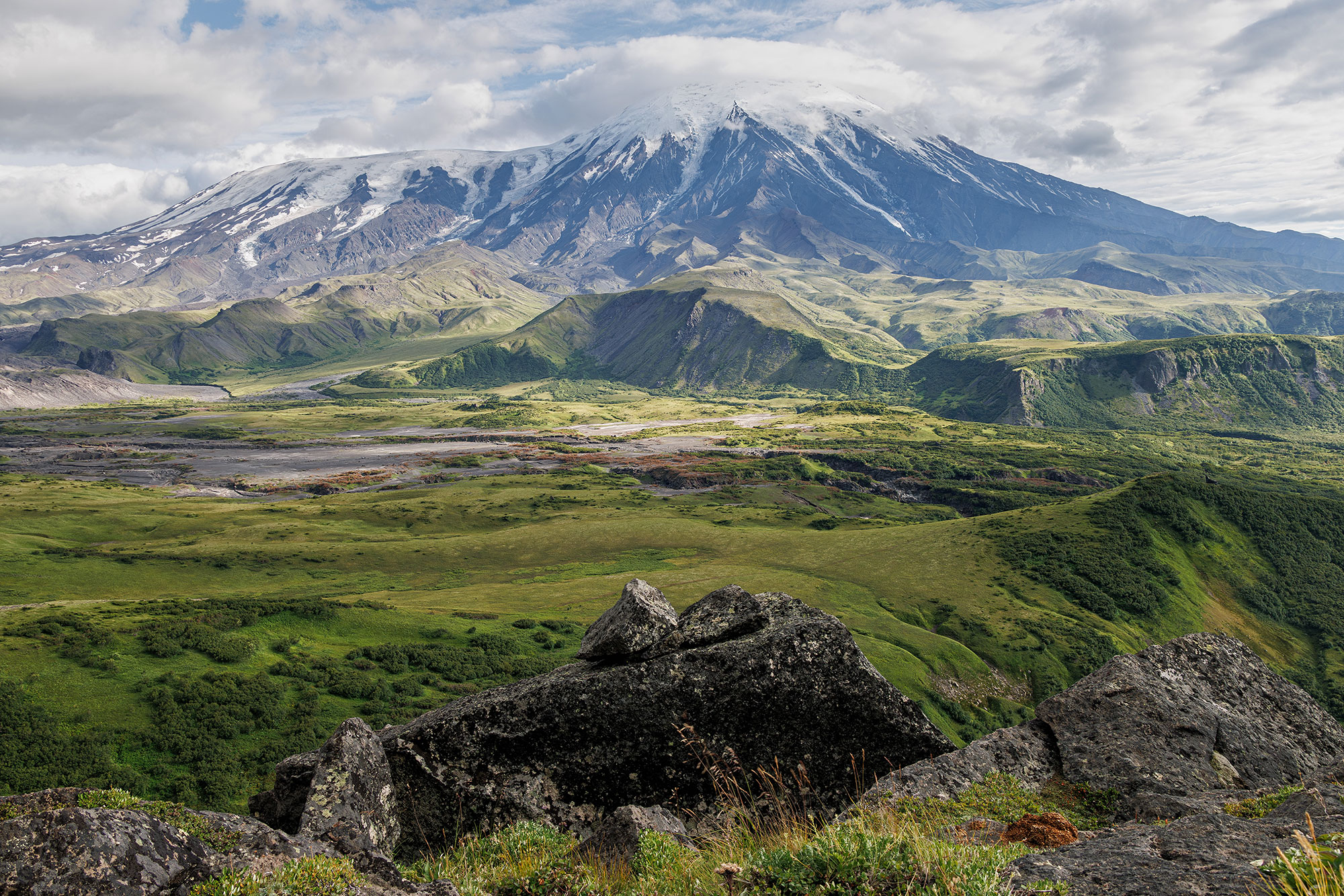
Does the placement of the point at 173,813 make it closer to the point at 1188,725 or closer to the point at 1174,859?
the point at 1174,859

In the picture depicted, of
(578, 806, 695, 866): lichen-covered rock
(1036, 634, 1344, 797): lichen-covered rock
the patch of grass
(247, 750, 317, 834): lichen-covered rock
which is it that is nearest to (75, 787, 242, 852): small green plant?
(247, 750, 317, 834): lichen-covered rock

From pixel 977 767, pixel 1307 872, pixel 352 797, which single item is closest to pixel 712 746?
pixel 977 767

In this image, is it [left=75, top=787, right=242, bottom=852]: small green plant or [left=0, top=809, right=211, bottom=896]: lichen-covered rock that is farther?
[left=75, top=787, right=242, bottom=852]: small green plant

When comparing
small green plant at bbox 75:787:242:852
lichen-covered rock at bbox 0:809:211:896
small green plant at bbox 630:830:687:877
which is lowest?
small green plant at bbox 630:830:687:877

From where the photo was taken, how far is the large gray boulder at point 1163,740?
1381 centimetres

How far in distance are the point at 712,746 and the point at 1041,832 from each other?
6.36 meters

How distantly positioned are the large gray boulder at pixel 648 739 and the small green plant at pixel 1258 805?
16.5ft

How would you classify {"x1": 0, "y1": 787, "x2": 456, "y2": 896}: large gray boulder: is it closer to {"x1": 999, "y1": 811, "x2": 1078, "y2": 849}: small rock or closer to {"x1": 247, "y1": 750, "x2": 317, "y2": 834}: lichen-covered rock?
{"x1": 247, "y1": 750, "x2": 317, "y2": 834}: lichen-covered rock

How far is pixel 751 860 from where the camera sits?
8.70 meters

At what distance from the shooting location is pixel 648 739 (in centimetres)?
1468

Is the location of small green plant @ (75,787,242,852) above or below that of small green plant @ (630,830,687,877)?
above

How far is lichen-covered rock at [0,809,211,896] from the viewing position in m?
7.54

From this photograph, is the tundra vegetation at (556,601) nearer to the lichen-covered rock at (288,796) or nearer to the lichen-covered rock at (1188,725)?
the lichen-covered rock at (1188,725)

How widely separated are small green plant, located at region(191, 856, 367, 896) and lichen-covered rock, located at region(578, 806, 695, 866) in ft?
13.8
